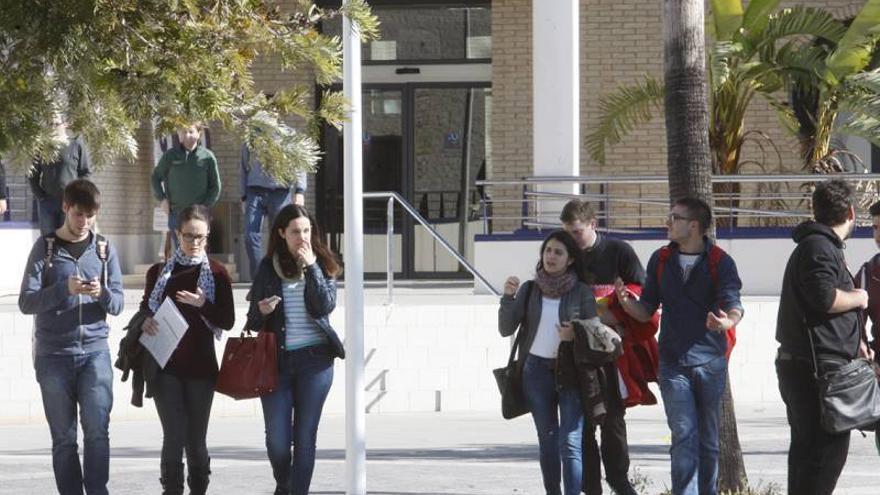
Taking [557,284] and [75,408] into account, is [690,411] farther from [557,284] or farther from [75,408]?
[75,408]

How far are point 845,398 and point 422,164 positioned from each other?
585 inches

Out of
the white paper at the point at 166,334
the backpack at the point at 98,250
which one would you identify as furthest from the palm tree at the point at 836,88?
the backpack at the point at 98,250

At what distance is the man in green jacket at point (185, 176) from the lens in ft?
53.8

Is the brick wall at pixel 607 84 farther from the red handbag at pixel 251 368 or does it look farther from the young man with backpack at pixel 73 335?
the young man with backpack at pixel 73 335

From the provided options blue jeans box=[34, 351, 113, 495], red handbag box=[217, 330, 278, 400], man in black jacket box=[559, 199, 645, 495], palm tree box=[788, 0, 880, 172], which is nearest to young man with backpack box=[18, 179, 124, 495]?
blue jeans box=[34, 351, 113, 495]

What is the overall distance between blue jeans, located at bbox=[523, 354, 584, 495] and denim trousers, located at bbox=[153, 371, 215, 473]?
5.65ft

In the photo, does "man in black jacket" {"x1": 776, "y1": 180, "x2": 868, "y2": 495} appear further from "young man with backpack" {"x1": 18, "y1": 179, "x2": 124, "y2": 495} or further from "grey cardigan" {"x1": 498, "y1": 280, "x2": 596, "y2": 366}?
"young man with backpack" {"x1": 18, "y1": 179, "x2": 124, "y2": 495}

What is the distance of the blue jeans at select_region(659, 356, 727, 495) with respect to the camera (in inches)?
372

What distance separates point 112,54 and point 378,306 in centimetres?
1001

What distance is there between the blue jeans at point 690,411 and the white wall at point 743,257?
346 inches

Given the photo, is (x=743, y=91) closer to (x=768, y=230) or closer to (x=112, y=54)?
(x=768, y=230)

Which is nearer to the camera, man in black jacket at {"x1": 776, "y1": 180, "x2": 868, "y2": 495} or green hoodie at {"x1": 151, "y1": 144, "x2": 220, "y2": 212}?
man in black jacket at {"x1": 776, "y1": 180, "x2": 868, "y2": 495}

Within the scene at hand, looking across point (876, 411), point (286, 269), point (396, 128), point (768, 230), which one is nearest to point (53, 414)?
point (286, 269)

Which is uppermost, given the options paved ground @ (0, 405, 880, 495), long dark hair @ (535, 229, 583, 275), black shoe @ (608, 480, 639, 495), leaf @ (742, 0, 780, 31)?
leaf @ (742, 0, 780, 31)
